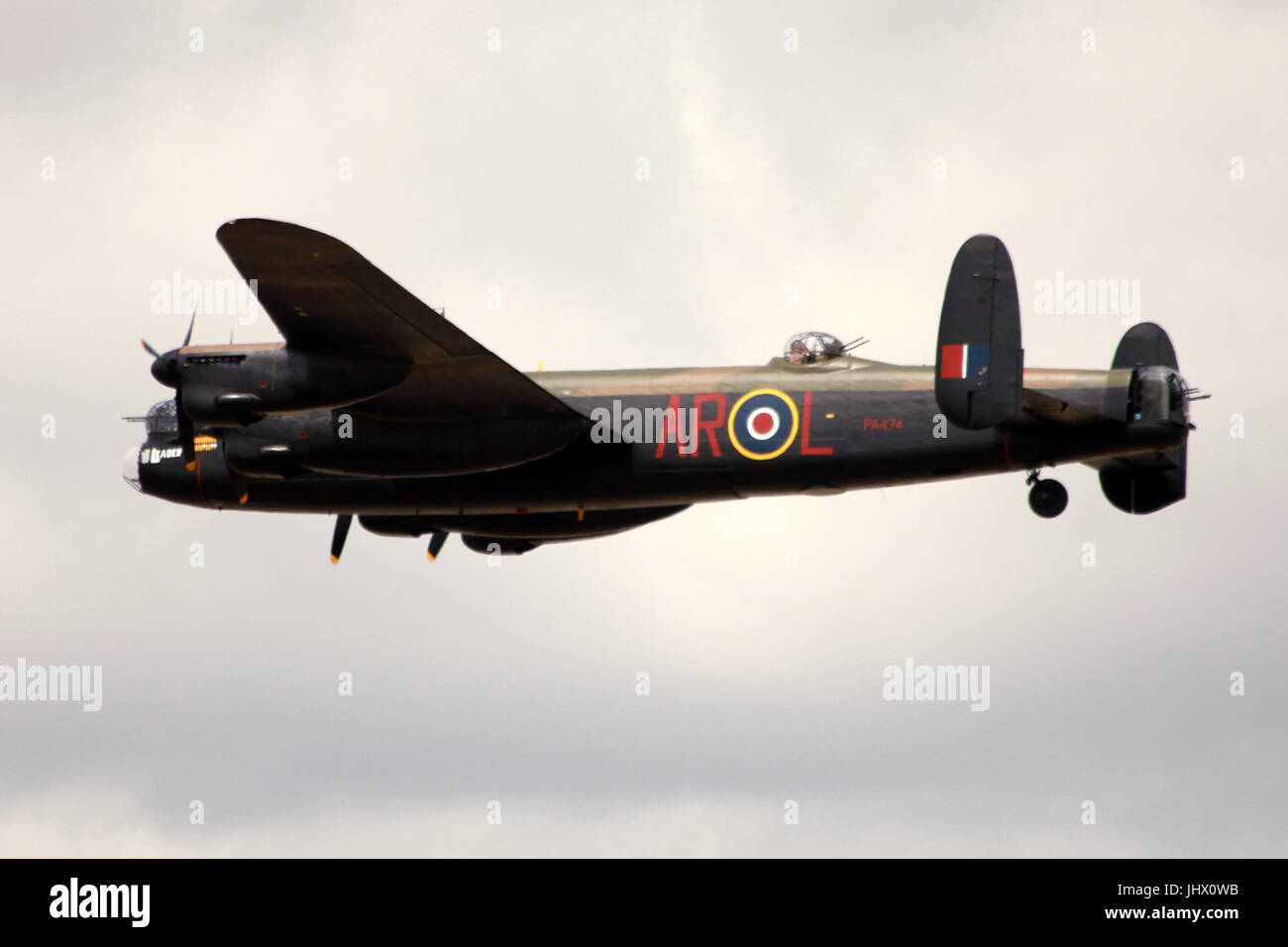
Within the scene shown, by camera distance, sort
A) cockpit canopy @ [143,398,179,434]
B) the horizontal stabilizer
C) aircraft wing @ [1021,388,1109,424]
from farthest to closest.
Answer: cockpit canopy @ [143,398,179,434] → aircraft wing @ [1021,388,1109,424] → the horizontal stabilizer

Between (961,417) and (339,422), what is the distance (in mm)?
9570

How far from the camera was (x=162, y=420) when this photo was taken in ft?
111

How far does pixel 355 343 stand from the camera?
2922 cm

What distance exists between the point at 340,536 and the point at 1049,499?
12828 mm

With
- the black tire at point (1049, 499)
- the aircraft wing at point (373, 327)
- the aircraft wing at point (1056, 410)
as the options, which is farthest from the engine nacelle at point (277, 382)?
the black tire at point (1049, 499)

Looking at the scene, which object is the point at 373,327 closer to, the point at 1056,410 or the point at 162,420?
the point at 162,420

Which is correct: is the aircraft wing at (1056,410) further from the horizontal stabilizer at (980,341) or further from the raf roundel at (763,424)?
the raf roundel at (763,424)

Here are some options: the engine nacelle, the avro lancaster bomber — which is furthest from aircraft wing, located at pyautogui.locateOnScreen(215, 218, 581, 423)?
the engine nacelle

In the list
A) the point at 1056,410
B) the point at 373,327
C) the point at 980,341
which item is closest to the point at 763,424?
the point at 980,341

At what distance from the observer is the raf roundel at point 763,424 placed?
1192 inches

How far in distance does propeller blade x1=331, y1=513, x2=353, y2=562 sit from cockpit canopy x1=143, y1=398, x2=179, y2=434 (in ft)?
11.4

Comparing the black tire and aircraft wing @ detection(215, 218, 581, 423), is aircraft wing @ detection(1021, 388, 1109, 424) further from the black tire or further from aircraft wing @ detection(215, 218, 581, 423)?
aircraft wing @ detection(215, 218, 581, 423)

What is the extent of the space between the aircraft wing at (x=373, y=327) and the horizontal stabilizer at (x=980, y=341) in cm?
617

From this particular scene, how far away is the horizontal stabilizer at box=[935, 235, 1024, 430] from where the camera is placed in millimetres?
27516
